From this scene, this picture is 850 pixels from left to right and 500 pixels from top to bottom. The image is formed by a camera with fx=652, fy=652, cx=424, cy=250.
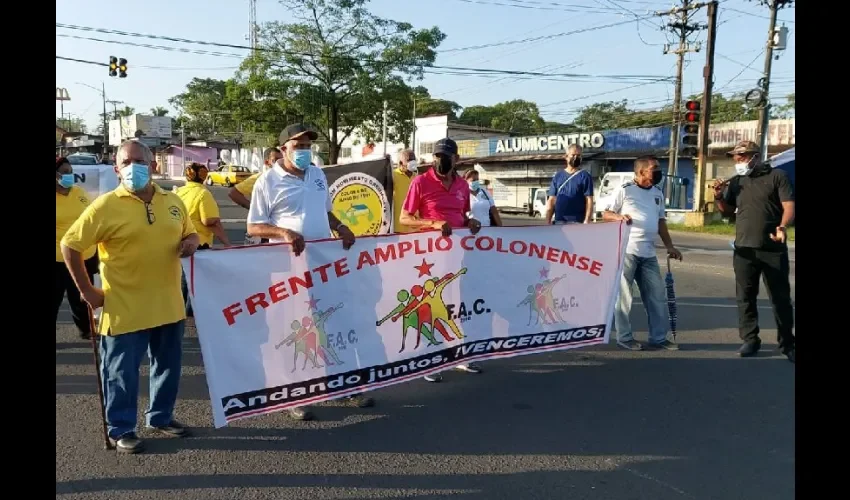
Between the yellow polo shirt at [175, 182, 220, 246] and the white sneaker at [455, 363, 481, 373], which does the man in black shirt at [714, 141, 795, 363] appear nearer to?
the white sneaker at [455, 363, 481, 373]

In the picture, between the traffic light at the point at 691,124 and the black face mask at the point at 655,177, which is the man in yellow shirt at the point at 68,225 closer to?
the black face mask at the point at 655,177

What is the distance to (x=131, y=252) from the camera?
3.67 m

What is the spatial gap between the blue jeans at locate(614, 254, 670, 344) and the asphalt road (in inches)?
21.1

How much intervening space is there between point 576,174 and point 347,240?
135 inches

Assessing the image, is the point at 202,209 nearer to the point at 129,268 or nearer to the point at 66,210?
the point at 66,210

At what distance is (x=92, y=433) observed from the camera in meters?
4.12

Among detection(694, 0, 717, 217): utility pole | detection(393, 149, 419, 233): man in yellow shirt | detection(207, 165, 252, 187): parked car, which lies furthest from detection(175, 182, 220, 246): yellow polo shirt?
detection(207, 165, 252, 187): parked car

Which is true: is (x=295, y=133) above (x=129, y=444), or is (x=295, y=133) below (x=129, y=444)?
above

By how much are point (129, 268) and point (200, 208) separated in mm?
3015

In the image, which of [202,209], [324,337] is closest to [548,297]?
[324,337]

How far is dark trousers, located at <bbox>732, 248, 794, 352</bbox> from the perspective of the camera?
5.89 meters

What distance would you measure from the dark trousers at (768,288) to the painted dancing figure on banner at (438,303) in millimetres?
3017

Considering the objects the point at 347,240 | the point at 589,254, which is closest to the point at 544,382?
the point at 589,254

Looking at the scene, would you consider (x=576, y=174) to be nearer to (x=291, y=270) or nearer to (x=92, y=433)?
(x=291, y=270)
